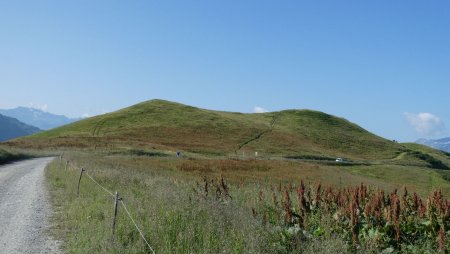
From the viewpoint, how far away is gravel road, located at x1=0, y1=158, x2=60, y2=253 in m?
11.0

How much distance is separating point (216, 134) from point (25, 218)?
9813 centimetres

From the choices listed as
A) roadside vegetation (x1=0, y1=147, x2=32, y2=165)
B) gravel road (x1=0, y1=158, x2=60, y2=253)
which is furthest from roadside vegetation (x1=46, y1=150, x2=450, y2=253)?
roadside vegetation (x1=0, y1=147, x2=32, y2=165)

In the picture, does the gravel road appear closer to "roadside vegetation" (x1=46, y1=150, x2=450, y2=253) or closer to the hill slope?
"roadside vegetation" (x1=46, y1=150, x2=450, y2=253)

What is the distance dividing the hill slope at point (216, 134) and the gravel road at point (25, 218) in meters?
56.5

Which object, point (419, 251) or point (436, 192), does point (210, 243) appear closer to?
point (419, 251)

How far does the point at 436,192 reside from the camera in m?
9.36

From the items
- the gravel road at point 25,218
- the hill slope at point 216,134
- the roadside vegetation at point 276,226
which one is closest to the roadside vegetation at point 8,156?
the gravel road at point 25,218

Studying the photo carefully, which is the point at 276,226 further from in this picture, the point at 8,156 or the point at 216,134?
the point at 216,134

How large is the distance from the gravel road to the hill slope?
5654 centimetres

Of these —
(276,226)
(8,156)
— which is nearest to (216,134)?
(8,156)

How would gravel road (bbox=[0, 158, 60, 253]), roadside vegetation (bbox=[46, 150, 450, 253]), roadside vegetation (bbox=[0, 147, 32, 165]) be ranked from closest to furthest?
roadside vegetation (bbox=[46, 150, 450, 253]) → gravel road (bbox=[0, 158, 60, 253]) → roadside vegetation (bbox=[0, 147, 32, 165])

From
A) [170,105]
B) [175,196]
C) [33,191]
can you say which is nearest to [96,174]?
[33,191]

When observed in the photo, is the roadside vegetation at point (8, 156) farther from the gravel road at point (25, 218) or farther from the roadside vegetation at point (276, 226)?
the roadside vegetation at point (276, 226)

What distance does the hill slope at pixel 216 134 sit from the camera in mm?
92062
